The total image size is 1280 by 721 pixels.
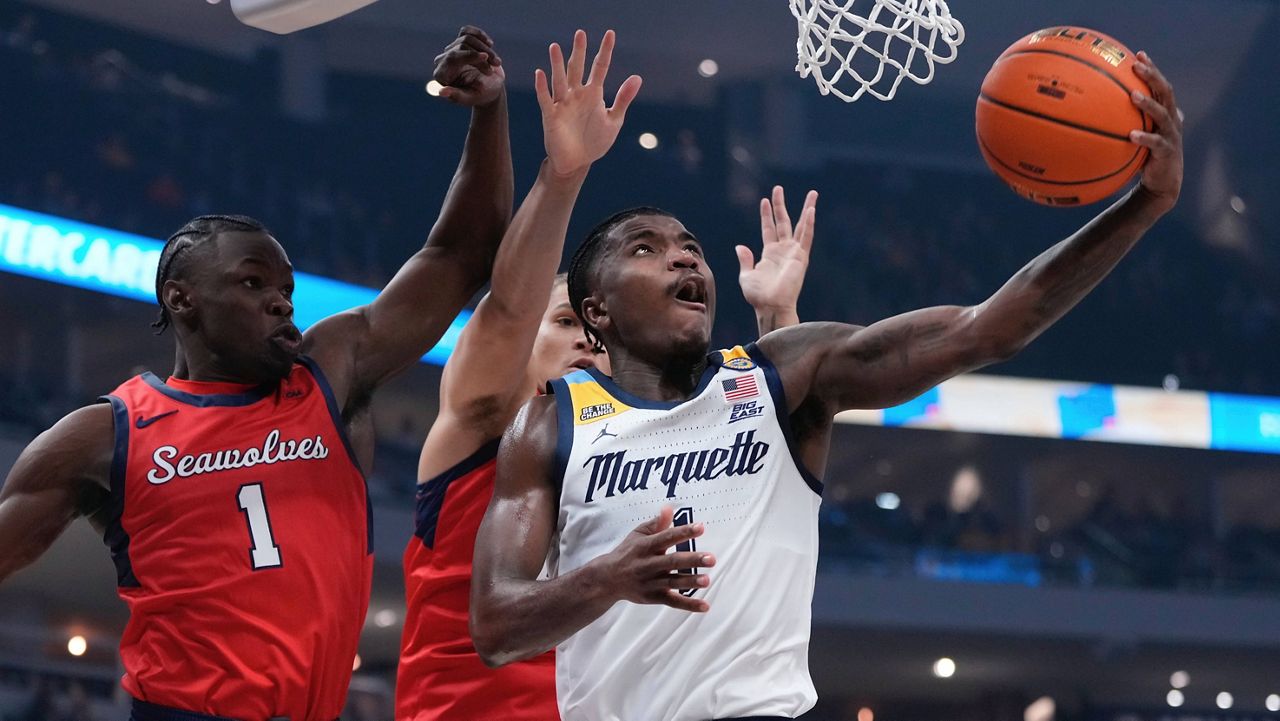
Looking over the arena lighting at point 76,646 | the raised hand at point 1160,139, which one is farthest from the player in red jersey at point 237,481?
the arena lighting at point 76,646

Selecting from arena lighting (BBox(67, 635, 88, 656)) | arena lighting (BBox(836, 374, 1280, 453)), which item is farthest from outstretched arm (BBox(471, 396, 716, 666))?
arena lighting (BBox(836, 374, 1280, 453))

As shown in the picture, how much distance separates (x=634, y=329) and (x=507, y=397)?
0.62m

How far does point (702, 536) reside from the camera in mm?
2854

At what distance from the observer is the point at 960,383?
19969 mm

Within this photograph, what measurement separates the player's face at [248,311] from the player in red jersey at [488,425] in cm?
47

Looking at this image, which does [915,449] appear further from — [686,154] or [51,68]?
[51,68]

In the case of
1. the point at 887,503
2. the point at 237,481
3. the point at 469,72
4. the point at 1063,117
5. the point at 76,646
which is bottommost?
the point at 887,503

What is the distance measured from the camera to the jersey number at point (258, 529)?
3219 millimetres

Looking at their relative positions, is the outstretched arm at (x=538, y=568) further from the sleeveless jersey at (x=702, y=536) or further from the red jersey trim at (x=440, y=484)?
the red jersey trim at (x=440, y=484)

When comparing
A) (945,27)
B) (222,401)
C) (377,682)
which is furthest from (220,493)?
(377,682)

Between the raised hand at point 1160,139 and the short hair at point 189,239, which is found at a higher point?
the short hair at point 189,239

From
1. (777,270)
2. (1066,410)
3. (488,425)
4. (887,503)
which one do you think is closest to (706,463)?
(488,425)

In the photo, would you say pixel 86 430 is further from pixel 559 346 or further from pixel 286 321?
pixel 559 346

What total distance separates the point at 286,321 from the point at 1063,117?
73.4 inches
